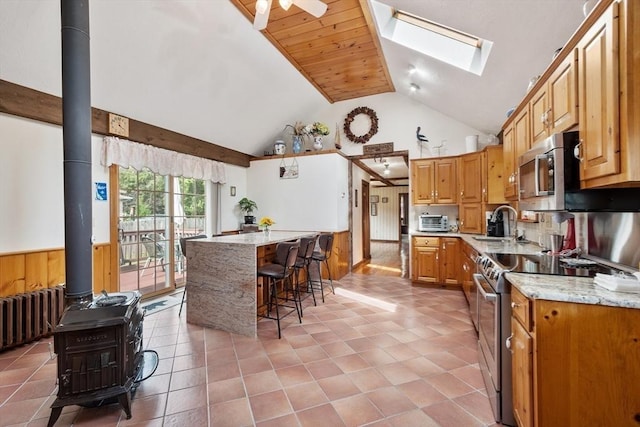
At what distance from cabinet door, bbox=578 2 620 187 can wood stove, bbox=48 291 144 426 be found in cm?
272

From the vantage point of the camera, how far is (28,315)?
261cm

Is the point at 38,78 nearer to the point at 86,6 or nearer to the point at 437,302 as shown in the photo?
the point at 86,6

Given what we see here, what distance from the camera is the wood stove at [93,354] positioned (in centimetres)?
166

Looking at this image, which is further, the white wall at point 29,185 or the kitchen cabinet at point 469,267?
the kitchen cabinet at point 469,267

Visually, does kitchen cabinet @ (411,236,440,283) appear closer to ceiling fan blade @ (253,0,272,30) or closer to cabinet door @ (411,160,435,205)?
cabinet door @ (411,160,435,205)

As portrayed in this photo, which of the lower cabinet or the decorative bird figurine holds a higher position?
the decorative bird figurine

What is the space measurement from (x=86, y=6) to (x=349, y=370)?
3.19 m

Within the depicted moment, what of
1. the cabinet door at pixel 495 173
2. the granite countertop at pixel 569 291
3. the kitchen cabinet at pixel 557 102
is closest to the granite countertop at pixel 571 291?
the granite countertop at pixel 569 291

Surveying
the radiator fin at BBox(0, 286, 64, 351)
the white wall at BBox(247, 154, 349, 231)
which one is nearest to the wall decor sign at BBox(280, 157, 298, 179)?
the white wall at BBox(247, 154, 349, 231)

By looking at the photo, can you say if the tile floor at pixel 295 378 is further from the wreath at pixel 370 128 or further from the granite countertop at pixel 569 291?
the wreath at pixel 370 128

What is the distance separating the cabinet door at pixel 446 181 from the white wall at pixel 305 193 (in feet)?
5.51

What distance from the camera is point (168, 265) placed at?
4.38 m

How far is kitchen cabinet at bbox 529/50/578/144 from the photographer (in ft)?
5.35

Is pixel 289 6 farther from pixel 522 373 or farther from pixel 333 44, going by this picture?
pixel 522 373
